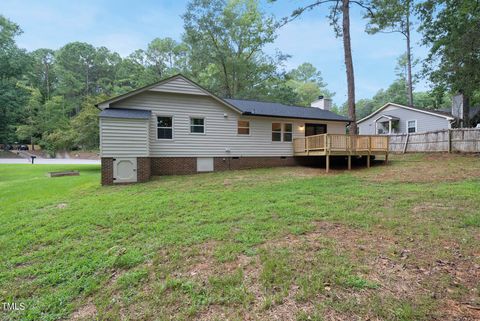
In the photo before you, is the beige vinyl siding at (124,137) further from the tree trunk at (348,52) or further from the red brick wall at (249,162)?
the tree trunk at (348,52)

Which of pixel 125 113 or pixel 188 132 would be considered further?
pixel 188 132

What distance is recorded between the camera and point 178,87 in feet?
36.7

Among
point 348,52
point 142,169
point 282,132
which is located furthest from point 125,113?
point 348,52

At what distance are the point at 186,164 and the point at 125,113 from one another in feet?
12.0

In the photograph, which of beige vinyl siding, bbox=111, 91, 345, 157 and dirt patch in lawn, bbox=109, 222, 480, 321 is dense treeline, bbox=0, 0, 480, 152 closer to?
beige vinyl siding, bbox=111, 91, 345, 157

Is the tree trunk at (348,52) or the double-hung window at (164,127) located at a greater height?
the tree trunk at (348,52)

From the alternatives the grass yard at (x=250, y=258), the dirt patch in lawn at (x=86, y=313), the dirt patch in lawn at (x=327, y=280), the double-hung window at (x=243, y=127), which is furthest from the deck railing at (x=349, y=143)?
the dirt patch in lawn at (x=86, y=313)

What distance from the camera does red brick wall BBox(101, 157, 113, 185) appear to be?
9.19 metres

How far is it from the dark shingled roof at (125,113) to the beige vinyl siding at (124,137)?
0.16 meters

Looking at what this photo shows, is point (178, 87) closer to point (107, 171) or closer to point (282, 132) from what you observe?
point (107, 171)

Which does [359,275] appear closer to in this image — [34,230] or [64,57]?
[34,230]

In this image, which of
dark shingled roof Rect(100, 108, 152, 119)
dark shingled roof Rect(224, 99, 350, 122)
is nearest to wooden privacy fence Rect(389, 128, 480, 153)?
dark shingled roof Rect(224, 99, 350, 122)

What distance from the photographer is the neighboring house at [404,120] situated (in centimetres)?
1878

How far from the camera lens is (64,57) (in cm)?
4481
